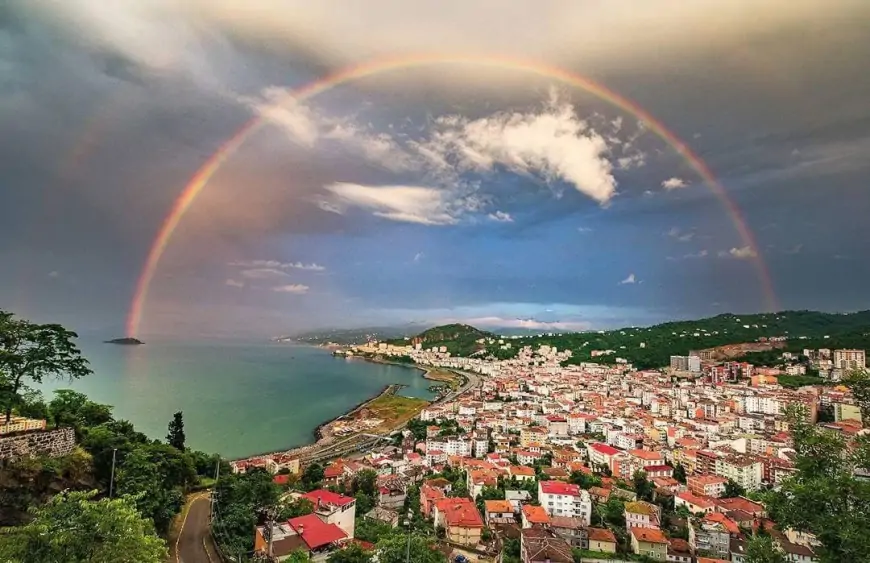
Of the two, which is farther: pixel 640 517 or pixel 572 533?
pixel 640 517

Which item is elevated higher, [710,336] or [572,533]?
[710,336]

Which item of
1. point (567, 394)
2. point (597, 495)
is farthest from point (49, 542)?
point (567, 394)

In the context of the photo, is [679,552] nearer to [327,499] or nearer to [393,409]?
[327,499]

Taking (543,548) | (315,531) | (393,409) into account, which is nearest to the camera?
(315,531)

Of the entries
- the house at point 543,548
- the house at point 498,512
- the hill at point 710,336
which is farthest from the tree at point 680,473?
the hill at point 710,336

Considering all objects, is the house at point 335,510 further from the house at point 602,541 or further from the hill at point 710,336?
the hill at point 710,336

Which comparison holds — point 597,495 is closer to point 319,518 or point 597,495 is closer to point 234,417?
point 319,518

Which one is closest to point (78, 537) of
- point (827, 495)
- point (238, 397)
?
point (827, 495)

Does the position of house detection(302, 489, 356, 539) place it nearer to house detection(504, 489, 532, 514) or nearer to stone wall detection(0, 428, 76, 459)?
stone wall detection(0, 428, 76, 459)
